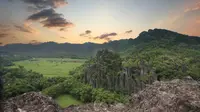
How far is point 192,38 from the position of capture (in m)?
145

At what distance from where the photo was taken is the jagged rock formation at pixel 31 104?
50.3 feet

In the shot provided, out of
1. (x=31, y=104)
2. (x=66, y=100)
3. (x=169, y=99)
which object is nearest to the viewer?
(x=31, y=104)

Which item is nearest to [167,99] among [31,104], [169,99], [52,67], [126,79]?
[169,99]

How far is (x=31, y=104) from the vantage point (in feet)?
51.8

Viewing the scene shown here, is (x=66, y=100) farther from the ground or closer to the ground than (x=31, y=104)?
closer to the ground

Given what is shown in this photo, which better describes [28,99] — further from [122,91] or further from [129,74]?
[129,74]

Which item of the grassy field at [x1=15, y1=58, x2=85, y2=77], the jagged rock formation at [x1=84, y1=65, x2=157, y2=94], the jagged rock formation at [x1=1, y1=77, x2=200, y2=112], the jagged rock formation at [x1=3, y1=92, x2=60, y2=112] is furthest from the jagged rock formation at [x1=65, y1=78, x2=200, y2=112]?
the grassy field at [x1=15, y1=58, x2=85, y2=77]

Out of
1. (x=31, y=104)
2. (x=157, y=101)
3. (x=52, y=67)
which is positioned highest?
(x=31, y=104)

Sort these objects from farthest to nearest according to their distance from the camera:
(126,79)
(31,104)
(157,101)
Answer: (126,79) < (157,101) < (31,104)

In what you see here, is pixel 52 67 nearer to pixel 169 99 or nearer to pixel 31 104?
pixel 31 104

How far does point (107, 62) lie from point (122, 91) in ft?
32.0

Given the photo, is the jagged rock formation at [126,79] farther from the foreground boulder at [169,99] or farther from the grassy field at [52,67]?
the foreground boulder at [169,99]

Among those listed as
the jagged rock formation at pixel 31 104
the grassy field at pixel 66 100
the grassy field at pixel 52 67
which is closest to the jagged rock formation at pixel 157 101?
the jagged rock formation at pixel 31 104

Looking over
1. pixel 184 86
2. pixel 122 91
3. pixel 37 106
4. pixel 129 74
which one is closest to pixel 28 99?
pixel 37 106
